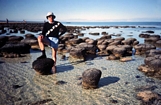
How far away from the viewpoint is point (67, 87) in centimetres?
535

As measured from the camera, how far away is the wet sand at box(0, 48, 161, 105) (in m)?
4.45

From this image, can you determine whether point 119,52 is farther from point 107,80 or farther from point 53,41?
point 53,41

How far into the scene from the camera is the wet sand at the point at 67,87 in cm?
445

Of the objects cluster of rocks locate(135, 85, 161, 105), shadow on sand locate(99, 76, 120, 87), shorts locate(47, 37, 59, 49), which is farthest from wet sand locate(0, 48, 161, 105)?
shorts locate(47, 37, 59, 49)

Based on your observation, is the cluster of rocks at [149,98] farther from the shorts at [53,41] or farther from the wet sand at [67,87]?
the shorts at [53,41]

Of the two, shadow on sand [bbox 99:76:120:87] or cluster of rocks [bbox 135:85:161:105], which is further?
shadow on sand [bbox 99:76:120:87]

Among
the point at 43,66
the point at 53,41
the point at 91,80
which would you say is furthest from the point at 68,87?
the point at 53,41

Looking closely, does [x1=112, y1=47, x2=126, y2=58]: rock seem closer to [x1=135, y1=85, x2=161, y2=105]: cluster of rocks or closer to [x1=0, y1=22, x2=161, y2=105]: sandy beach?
[x1=0, y1=22, x2=161, y2=105]: sandy beach

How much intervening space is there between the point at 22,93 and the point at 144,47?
10.0 meters

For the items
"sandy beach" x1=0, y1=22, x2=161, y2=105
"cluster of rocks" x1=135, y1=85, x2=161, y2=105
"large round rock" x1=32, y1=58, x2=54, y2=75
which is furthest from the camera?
"large round rock" x1=32, y1=58, x2=54, y2=75

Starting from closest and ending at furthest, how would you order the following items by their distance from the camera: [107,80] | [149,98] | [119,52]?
[149,98], [107,80], [119,52]

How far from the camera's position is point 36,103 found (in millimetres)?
4234

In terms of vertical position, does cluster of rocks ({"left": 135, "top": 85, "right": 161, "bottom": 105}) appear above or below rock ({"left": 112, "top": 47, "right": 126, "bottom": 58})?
below

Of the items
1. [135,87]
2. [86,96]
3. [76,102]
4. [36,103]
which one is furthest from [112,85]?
[36,103]
